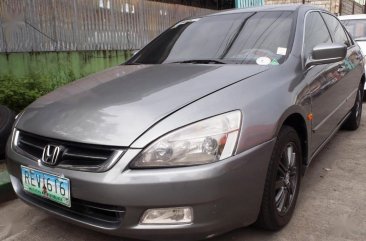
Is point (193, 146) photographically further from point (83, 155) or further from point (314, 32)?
point (314, 32)

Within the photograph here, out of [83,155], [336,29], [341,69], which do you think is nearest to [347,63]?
[341,69]

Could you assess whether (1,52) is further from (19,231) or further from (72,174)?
(72,174)

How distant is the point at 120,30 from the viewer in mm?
7293

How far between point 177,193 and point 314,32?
221 cm

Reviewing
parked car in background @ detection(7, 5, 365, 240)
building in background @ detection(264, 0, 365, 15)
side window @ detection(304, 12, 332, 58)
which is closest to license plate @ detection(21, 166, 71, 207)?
parked car in background @ detection(7, 5, 365, 240)

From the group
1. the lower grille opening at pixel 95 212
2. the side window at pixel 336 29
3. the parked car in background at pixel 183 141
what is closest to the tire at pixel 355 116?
the side window at pixel 336 29

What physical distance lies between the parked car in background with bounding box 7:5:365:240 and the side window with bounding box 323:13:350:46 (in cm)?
111

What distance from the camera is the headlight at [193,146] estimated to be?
1.98 meters

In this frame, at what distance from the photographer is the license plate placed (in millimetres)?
2125

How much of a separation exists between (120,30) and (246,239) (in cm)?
558

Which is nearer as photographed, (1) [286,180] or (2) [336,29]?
(1) [286,180]

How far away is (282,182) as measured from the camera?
2.55m

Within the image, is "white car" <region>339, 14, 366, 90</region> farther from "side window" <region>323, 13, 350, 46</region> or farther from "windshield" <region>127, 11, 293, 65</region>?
"windshield" <region>127, 11, 293, 65</region>

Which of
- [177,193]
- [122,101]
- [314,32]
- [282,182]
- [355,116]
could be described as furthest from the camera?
[355,116]
